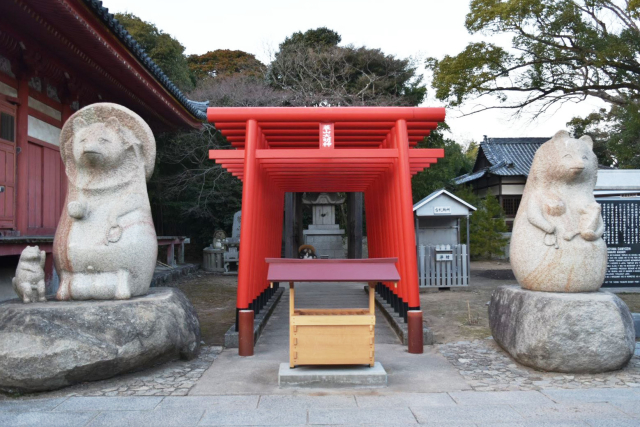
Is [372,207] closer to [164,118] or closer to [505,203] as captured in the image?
[164,118]

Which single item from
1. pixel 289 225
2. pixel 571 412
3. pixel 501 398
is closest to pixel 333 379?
pixel 501 398

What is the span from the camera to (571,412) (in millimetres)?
3709

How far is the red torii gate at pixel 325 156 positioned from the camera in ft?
19.3

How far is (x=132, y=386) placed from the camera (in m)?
4.36

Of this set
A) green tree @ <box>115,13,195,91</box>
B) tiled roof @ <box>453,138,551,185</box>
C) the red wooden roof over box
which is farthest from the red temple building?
tiled roof @ <box>453,138,551,185</box>

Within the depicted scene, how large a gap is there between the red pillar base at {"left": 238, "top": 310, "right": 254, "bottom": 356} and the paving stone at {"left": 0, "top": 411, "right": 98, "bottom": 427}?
1.97 m

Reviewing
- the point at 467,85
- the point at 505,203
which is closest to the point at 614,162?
the point at 505,203

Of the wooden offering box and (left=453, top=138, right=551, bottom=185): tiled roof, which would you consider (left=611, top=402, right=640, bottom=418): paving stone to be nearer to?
the wooden offering box

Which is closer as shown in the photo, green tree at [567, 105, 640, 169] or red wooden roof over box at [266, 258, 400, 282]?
red wooden roof over box at [266, 258, 400, 282]

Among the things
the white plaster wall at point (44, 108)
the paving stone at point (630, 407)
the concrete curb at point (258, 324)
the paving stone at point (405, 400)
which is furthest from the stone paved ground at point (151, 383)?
the white plaster wall at point (44, 108)

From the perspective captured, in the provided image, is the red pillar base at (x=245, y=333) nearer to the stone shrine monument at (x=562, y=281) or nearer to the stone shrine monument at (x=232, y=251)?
the stone shrine monument at (x=562, y=281)

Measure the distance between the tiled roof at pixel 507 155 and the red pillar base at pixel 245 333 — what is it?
18022 millimetres

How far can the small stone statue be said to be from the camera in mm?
4648

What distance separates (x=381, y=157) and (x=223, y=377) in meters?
3.16
